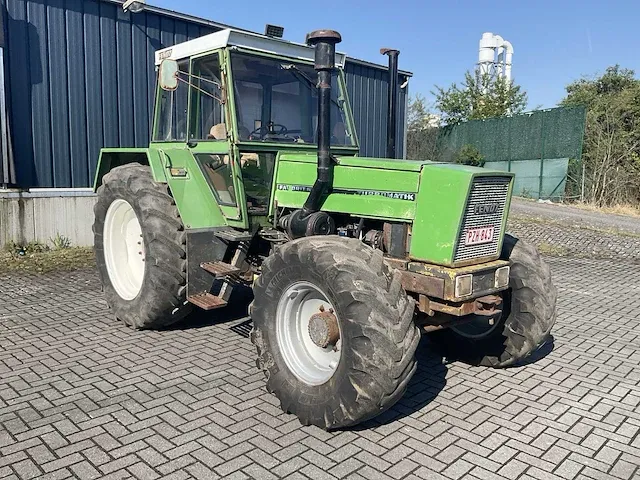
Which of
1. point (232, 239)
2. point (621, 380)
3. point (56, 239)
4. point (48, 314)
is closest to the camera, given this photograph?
point (621, 380)

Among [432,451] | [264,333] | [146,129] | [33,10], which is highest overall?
[33,10]

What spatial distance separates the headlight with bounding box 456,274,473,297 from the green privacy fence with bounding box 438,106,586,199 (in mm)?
16059

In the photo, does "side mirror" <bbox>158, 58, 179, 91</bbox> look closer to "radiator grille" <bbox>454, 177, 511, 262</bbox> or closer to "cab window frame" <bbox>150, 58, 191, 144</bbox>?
"cab window frame" <bbox>150, 58, 191, 144</bbox>

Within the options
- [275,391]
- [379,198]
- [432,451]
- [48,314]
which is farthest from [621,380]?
[48,314]

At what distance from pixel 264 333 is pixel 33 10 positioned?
735cm

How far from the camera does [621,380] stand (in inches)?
177

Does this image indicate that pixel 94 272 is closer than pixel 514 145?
Yes

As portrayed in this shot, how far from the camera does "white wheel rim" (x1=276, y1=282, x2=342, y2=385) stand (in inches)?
150

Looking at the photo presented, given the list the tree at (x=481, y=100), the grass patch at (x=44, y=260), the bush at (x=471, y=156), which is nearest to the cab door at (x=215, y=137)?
the grass patch at (x=44, y=260)

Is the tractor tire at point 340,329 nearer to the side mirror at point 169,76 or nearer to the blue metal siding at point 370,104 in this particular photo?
the side mirror at point 169,76

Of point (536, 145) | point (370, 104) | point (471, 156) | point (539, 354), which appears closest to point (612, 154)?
point (536, 145)

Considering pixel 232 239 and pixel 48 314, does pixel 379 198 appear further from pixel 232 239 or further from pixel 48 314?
pixel 48 314

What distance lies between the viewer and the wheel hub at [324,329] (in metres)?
3.66

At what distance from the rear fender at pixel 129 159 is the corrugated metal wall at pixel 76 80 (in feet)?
10.7
